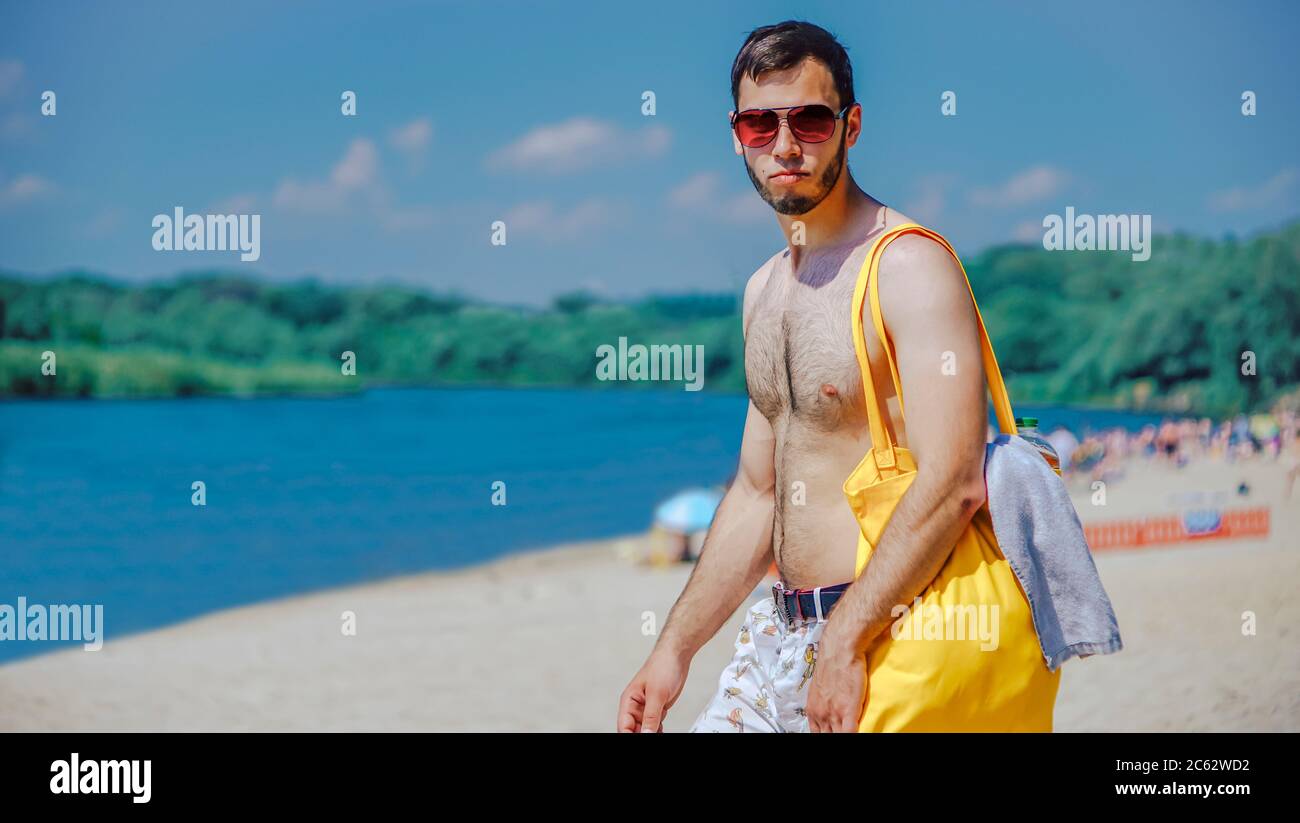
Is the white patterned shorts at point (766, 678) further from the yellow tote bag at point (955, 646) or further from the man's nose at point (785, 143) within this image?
the man's nose at point (785, 143)

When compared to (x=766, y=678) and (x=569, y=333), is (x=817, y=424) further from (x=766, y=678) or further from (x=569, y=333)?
(x=569, y=333)

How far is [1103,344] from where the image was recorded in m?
37.1

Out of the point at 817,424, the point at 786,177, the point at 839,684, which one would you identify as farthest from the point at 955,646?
the point at 786,177

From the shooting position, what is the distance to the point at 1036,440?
2.09 metres

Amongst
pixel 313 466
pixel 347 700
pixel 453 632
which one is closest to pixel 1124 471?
pixel 453 632

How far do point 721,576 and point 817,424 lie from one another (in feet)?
1.33

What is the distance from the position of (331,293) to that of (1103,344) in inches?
1183

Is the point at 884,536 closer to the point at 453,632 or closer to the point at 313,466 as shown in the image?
the point at 453,632

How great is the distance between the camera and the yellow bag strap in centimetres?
195

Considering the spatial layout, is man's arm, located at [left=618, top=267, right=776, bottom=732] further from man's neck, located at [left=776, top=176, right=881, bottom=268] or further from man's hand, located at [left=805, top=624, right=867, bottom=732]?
man's hand, located at [left=805, top=624, right=867, bottom=732]

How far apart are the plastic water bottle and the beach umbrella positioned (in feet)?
43.4

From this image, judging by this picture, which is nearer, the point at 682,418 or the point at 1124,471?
the point at 1124,471

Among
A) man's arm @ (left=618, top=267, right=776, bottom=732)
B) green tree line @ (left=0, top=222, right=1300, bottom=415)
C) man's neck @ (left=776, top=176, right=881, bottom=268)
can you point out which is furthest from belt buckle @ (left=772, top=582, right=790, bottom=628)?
green tree line @ (left=0, top=222, right=1300, bottom=415)
